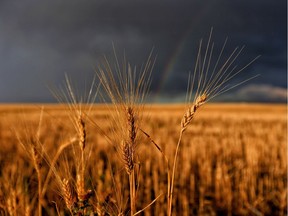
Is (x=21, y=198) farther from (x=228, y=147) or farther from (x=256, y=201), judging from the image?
(x=228, y=147)

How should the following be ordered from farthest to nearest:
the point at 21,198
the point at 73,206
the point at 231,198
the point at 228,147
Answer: the point at 228,147, the point at 231,198, the point at 21,198, the point at 73,206

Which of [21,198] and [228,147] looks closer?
[21,198]

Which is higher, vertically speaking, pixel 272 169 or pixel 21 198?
pixel 21 198

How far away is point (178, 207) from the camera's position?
4.54 metres

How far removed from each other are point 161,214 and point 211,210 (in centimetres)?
83

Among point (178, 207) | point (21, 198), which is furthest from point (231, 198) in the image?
point (21, 198)

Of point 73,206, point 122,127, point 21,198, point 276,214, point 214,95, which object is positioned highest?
point 214,95

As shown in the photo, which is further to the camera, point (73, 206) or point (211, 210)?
point (211, 210)

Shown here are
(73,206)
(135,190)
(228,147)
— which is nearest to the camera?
(135,190)

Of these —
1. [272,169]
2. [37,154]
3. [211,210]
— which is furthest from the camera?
[272,169]

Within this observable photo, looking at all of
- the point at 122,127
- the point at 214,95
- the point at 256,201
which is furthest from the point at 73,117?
the point at 256,201

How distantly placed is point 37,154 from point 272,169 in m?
5.41

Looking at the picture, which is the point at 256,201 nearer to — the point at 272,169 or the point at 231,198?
the point at 231,198

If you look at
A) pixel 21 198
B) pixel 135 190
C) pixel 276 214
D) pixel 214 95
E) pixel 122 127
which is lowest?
pixel 276 214
